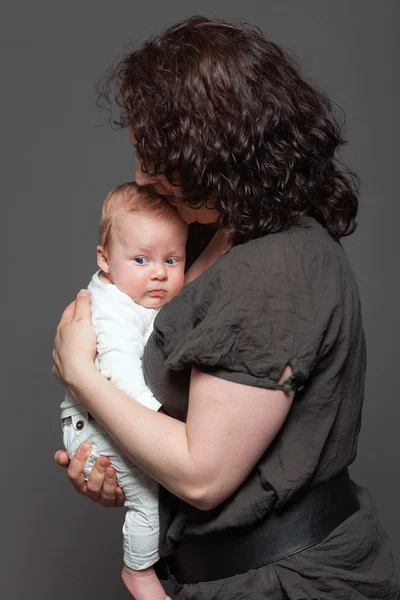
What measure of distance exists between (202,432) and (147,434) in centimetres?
14

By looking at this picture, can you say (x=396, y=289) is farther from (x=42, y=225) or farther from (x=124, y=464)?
(x=124, y=464)

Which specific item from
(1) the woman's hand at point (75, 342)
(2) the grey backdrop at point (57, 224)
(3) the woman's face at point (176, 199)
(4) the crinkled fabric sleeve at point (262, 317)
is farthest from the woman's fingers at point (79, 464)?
(2) the grey backdrop at point (57, 224)

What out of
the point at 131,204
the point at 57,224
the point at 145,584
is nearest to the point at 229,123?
the point at 131,204

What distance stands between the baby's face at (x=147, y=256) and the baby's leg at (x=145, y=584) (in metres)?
0.58

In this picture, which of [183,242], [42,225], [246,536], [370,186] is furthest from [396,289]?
[246,536]

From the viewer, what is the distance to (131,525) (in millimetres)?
1977

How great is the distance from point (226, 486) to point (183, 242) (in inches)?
23.8

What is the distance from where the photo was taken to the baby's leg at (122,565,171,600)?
6.67 feet

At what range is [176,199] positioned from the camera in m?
1.91

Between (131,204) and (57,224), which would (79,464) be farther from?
(57,224)

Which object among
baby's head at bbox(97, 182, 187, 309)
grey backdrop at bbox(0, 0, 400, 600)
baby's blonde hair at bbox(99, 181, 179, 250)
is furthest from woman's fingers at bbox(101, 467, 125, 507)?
grey backdrop at bbox(0, 0, 400, 600)

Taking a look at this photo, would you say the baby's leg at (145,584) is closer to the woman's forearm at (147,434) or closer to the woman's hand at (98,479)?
the woman's hand at (98,479)

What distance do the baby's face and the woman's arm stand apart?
0.29 meters

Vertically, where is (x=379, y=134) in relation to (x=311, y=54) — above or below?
below
